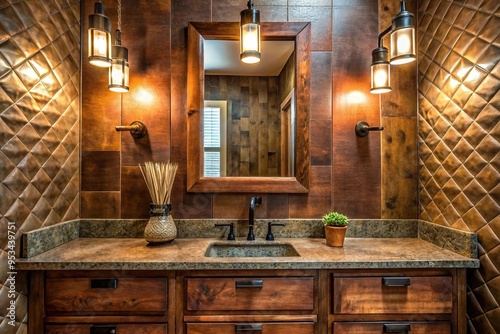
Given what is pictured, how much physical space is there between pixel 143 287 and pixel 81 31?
166 cm

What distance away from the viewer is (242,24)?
146 cm

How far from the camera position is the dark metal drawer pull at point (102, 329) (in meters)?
1.26

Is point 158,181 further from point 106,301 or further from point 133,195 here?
point 106,301

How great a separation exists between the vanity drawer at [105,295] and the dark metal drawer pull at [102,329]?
7 centimetres

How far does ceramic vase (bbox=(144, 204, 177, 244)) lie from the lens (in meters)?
1.54

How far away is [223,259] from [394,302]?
848mm

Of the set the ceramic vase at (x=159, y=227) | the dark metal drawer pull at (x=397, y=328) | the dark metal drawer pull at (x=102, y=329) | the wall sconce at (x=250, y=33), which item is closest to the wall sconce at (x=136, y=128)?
the ceramic vase at (x=159, y=227)

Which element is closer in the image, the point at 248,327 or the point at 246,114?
the point at 248,327

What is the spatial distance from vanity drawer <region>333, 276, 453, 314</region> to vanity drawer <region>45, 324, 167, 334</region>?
86cm

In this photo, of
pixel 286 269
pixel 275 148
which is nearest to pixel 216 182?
pixel 275 148

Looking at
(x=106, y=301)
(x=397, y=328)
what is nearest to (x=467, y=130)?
(x=397, y=328)

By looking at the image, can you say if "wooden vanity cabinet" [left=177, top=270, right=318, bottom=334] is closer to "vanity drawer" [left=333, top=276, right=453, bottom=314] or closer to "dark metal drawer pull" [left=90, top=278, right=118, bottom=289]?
"vanity drawer" [left=333, top=276, right=453, bottom=314]

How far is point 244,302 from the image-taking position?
4.23ft

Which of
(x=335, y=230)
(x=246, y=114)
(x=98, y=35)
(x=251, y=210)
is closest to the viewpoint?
(x=98, y=35)
